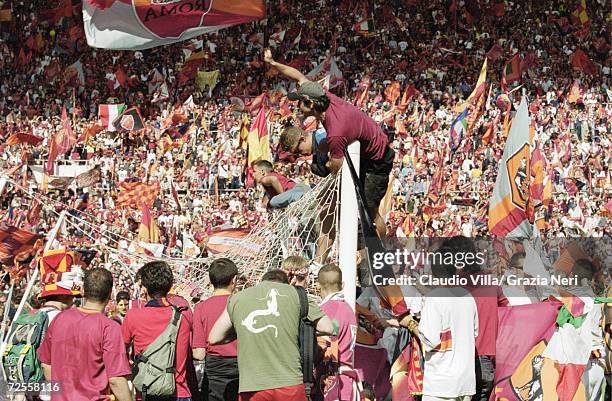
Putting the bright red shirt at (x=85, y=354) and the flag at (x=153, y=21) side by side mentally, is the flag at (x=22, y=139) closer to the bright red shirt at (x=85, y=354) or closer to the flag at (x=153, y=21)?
the flag at (x=153, y=21)

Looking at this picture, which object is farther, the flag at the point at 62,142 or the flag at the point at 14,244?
the flag at the point at 62,142

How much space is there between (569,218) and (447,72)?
28.9 feet

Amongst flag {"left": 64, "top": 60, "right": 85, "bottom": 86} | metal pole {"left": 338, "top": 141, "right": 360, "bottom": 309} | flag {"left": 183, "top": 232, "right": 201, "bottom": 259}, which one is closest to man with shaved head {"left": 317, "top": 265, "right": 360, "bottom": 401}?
metal pole {"left": 338, "top": 141, "right": 360, "bottom": 309}

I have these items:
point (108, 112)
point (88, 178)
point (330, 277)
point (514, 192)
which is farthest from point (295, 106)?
point (330, 277)

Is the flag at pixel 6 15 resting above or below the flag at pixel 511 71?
above

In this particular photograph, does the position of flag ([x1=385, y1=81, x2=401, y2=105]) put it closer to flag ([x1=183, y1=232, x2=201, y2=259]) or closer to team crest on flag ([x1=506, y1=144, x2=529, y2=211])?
flag ([x1=183, y1=232, x2=201, y2=259])

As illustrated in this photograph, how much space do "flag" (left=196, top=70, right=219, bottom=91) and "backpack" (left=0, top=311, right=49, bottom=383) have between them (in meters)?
20.6

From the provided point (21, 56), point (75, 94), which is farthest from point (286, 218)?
point (21, 56)

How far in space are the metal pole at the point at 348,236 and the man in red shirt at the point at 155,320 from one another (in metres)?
1.24

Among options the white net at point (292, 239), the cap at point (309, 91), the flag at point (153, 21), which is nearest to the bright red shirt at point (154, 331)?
the white net at point (292, 239)

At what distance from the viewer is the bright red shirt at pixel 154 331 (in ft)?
20.4

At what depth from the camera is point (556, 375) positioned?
7449 millimetres

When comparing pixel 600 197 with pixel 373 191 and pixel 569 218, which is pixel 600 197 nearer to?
pixel 569 218

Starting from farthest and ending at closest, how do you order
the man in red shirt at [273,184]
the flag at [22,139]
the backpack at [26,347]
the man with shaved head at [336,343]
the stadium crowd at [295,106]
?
1. the flag at [22,139]
2. the stadium crowd at [295,106]
3. the man in red shirt at [273,184]
4. the man with shaved head at [336,343]
5. the backpack at [26,347]
